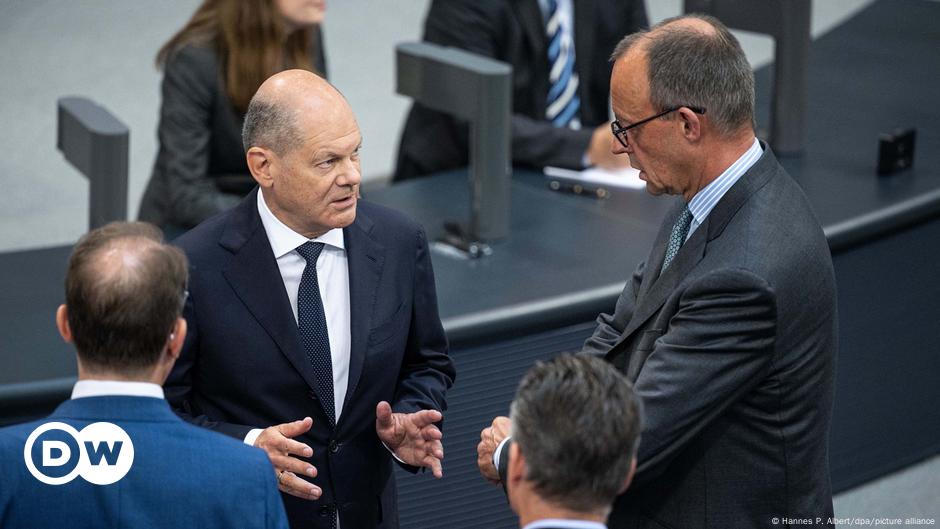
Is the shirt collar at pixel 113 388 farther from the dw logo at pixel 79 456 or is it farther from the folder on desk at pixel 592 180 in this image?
the folder on desk at pixel 592 180

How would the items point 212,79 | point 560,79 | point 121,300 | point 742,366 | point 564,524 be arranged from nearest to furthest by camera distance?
point 564,524
point 121,300
point 742,366
point 212,79
point 560,79

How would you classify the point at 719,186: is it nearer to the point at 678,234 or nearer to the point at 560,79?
the point at 678,234

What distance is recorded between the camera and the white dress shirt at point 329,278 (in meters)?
2.65

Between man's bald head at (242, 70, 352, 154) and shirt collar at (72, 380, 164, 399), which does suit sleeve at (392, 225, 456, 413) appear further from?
shirt collar at (72, 380, 164, 399)

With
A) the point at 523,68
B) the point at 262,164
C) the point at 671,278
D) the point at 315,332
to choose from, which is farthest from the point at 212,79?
the point at 671,278

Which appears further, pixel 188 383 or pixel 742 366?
pixel 188 383

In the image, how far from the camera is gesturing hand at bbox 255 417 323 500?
244cm

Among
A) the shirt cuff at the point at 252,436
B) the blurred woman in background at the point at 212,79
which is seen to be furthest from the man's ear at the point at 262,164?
the blurred woman in background at the point at 212,79

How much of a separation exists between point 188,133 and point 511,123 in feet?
3.58

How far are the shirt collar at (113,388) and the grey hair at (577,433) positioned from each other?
0.51m

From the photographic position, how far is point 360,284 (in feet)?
8.75

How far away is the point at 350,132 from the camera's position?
263 centimetres

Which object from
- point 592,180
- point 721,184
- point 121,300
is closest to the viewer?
point 121,300

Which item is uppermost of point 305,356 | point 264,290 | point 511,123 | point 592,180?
point 264,290
